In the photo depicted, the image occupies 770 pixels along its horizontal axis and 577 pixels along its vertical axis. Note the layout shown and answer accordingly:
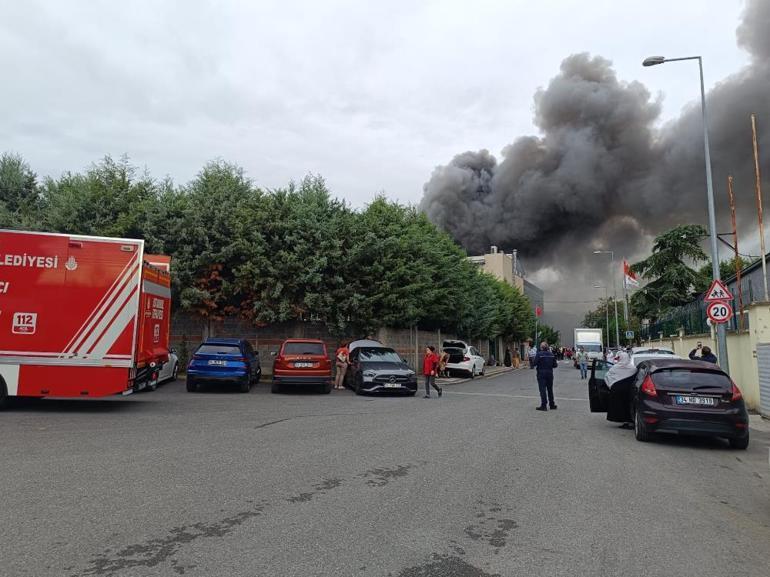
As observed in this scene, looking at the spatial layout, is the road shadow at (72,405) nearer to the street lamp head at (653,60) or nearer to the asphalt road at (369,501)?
the asphalt road at (369,501)

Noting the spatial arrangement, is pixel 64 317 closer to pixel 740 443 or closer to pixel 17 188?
pixel 740 443

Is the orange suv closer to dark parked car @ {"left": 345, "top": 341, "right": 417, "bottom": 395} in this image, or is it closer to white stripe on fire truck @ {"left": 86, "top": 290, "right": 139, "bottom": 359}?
dark parked car @ {"left": 345, "top": 341, "right": 417, "bottom": 395}

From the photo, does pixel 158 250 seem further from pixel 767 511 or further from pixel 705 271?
pixel 705 271

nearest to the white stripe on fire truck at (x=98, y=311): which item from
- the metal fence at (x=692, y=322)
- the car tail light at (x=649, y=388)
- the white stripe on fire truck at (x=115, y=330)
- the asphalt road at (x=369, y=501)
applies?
the white stripe on fire truck at (x=115, y=330)

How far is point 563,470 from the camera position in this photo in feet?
23.4

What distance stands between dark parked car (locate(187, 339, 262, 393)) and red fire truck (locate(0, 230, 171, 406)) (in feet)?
16.7

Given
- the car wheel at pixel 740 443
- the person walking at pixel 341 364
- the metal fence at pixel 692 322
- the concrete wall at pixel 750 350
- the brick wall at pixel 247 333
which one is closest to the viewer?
the car wheel at pixel 740 443

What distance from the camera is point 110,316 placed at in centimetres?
1136

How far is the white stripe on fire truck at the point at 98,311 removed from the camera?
11.2 metres

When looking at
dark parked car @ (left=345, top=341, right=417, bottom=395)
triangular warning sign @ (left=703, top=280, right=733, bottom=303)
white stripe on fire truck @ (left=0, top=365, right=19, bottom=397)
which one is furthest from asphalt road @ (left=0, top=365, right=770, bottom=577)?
dark parked car @ (left=345, top=341, right=417, bottom=395)

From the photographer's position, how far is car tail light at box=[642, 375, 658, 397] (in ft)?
30.3

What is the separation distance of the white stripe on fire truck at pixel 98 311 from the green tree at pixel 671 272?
1689 inches

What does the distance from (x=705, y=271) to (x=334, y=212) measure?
5156 cm

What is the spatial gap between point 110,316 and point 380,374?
27.1ft
